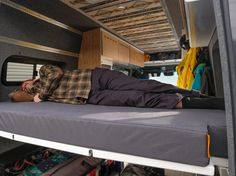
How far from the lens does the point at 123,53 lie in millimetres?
3730

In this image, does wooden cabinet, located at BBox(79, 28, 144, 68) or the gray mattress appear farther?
wooden cabinet, located at BBox(79, 28, 144, 68)

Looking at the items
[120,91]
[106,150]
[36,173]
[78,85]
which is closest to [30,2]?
[78,85]

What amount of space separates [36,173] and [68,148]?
0.90 m

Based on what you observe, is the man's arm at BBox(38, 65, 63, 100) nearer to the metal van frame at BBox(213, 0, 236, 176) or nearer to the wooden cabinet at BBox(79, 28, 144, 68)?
the wooden cabinet at BBox(79, 28, 144, 68)

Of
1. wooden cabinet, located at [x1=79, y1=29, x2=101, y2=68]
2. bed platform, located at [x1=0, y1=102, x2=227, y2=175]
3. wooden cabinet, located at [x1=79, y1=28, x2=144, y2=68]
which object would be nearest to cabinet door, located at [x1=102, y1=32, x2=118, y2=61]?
wooden cabinet, located at [x1=79, y1=28, x2=144, y2=68]

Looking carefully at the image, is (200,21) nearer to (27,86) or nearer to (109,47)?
(109,47)

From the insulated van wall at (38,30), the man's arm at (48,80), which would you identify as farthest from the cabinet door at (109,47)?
the man's arm at (48,80)

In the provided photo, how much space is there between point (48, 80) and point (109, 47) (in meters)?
1.54

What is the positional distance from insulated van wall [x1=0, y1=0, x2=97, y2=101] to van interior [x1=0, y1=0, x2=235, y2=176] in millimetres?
10

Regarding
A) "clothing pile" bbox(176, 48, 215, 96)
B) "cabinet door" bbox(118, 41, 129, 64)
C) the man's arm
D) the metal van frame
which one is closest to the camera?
the metal van frame

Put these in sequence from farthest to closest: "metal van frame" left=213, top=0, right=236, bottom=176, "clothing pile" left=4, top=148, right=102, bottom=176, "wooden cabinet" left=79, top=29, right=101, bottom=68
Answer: "wooden cabinet" left=79, top=29, right=101, bottom=68, "clothing pile" left=4, top=148, right=102, bottom=176, "metal van frame" left=213, top=0, right=236, bottom=176

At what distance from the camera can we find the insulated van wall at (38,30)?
1822 millimetres

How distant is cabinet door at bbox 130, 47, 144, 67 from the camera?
4.22 meters

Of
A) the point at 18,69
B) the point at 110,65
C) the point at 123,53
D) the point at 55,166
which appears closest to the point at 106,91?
the point at 55,166
